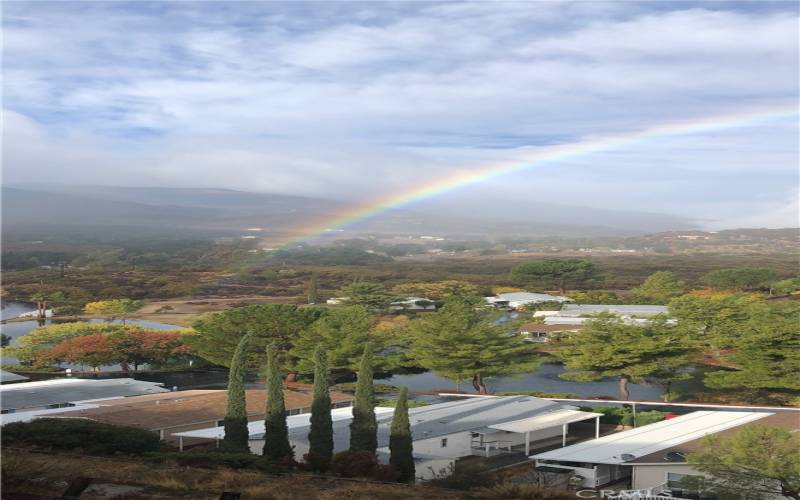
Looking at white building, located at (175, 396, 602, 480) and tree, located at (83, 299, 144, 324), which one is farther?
tree, located at (83, 299, 144, 324)

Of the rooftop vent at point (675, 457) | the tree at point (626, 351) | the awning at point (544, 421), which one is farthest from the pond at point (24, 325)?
the rooftop vent at point (675, 457)

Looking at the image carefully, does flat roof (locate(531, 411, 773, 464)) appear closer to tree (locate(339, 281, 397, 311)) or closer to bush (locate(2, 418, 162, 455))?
bush (locate(2, 418, 162, 455))

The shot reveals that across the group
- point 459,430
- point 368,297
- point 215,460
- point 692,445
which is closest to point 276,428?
point 215,460

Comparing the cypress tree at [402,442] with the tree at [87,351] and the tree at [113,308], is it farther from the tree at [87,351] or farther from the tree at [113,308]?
the tree at [113,308]

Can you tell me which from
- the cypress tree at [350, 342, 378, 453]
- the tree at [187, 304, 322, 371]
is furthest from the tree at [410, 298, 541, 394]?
the cypress tree at [350, 342, 378, 453]

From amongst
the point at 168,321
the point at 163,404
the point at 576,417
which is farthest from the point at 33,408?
the point at 168,321

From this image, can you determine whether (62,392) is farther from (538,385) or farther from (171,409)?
(538,385)
